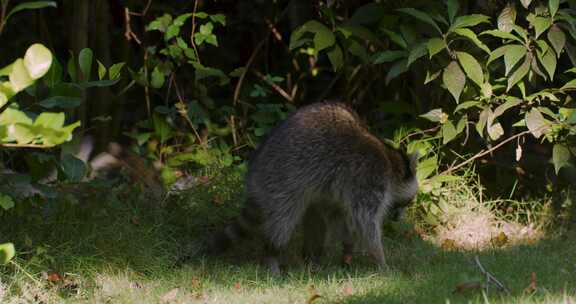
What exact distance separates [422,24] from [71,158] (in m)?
2.46

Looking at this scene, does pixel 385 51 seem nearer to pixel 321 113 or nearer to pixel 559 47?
pixel 321 113

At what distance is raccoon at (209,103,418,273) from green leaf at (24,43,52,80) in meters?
2.26

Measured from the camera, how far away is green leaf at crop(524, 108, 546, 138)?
576 centimetres

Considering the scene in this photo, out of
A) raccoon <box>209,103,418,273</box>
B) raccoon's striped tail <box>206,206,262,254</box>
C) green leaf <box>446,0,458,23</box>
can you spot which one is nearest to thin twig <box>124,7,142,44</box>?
raccoon <box>209,103,418,273</box>

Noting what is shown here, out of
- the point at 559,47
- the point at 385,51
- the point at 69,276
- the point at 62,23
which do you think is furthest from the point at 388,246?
the point at 62,23

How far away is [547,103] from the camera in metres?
6.51

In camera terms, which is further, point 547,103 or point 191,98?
point 191,98

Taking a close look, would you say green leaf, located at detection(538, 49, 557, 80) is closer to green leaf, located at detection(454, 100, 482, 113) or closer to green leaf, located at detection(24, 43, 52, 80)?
green leaf, located at detection(454, 100, 482, 113)

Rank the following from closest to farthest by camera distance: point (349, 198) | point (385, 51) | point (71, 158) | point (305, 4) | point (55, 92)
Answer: point (55, 92), point (71, 158), point (349, 198), point (385, 51), point (305, 4)

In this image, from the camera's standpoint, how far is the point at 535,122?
5.77 m

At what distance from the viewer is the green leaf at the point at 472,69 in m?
5.51

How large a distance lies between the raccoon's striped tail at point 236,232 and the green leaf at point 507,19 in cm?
190

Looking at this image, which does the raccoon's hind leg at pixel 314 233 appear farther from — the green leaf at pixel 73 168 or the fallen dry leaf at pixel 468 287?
the green leaf at pixel 73 168

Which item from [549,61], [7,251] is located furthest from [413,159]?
[7,251]
